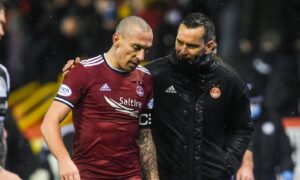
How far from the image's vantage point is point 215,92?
25.8 feet

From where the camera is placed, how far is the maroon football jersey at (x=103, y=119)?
7.29m

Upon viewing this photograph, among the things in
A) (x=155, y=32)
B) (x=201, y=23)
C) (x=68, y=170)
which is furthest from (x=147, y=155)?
(x=155, y=32)

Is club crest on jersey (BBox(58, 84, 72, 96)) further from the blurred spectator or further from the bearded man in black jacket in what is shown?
the blurred spectator

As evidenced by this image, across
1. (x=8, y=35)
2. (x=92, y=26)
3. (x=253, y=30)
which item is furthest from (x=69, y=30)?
(x=253, y=30)

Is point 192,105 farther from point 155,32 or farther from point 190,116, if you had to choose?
point 155,32

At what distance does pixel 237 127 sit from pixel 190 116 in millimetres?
502

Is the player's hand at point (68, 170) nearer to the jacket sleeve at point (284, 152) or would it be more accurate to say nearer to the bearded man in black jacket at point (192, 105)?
the bearded man in black jacket at point (192, 105)

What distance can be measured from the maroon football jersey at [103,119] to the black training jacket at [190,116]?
17.2 inches

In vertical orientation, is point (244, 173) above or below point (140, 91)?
below

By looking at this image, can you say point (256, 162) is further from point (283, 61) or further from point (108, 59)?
point (108, 59)

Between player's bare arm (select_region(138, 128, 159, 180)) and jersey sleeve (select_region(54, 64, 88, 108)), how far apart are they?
0.63 metres

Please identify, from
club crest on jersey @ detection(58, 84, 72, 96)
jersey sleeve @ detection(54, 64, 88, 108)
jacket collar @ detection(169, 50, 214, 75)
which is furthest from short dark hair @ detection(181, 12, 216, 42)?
club crest on jersey @ detection(58, 84, 72, 96)

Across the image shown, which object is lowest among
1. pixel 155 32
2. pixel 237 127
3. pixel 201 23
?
pixel 155 32

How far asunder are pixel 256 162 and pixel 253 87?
857 millimetres
